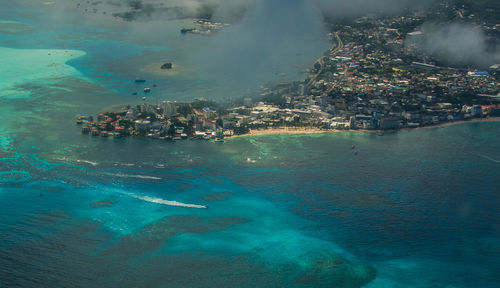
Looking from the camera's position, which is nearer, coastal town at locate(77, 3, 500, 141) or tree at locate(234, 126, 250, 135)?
tree at locate(234, 126, 250, 135)

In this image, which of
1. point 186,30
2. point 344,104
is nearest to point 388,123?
point 344,104

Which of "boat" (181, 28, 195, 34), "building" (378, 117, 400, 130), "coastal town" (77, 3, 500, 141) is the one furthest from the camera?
"boat" (181, 28, 195, 34)

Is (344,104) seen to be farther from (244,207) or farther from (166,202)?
(166,202)

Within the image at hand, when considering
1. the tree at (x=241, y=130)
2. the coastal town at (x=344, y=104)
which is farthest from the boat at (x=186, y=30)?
the tree at (x=241, y=130)

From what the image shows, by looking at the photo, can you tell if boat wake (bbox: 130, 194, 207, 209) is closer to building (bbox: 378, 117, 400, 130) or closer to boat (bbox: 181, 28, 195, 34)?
building (bbox: 378, 117, 400, 130)

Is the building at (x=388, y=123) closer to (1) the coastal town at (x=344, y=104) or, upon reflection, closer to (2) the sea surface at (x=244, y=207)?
(1) the coastal town at (x=344, y=104)

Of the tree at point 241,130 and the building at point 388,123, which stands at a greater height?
the building at point 388,123

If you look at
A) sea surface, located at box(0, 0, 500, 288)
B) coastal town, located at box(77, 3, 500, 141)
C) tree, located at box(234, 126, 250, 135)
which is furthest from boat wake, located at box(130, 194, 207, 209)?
tree, located at box(234, 126, 250, 135)
